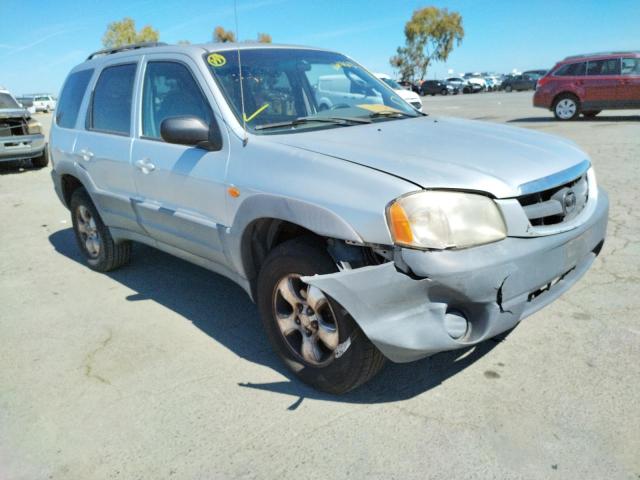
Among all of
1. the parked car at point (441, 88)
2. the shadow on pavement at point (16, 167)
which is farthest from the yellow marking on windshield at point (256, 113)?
the parked car at point (441, 88)

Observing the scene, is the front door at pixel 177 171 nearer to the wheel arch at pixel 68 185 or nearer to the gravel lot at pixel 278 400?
the gravel lot at pixel 278 400

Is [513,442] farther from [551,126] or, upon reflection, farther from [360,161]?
[551,126]

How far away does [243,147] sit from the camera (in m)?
2.97

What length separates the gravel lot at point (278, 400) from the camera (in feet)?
7.66

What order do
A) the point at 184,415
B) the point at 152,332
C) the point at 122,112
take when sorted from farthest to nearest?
the point at 122,112 → the point at 152,332 → the point at 184,415

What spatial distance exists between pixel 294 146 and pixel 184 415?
146 centimetres

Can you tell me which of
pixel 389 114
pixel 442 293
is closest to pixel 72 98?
pixel 389 114

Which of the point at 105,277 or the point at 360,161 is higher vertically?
the point at 360,161

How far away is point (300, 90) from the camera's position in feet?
11.9

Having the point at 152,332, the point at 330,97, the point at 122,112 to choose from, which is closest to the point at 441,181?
the point at 330,97

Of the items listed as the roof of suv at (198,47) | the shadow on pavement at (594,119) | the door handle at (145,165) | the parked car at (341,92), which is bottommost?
the shadow on pavement at (594,119)

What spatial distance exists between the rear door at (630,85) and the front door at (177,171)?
13863 millimetres

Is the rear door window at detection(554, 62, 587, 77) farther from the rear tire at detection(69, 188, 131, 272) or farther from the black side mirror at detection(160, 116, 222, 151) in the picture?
the black side mirror at detection(160, 116, 222, 151)

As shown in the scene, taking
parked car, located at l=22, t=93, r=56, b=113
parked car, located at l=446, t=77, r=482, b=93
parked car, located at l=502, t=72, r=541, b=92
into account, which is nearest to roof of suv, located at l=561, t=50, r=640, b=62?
parked car, located at l=502, t=72, r=541, b=92
